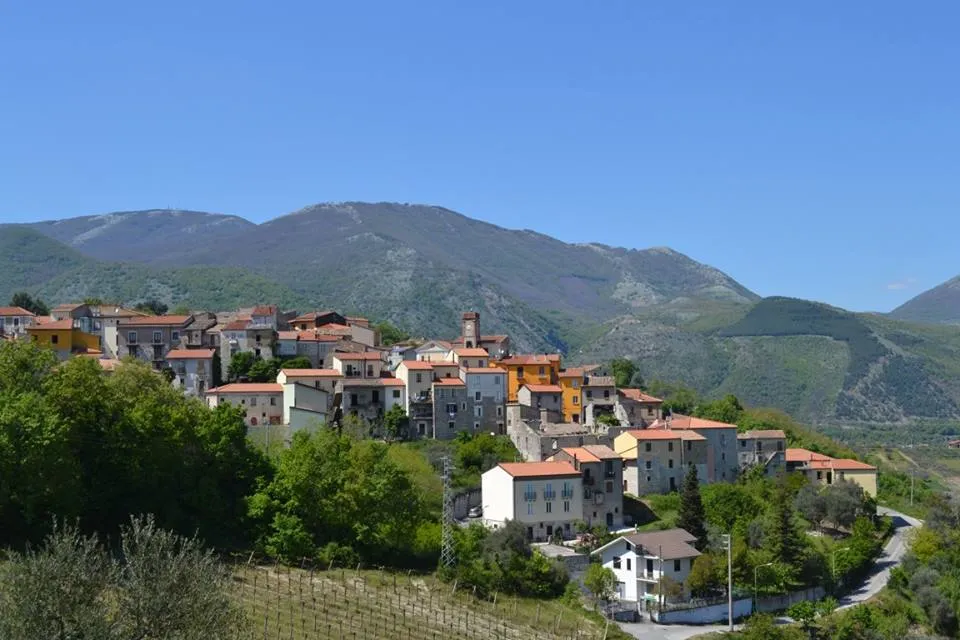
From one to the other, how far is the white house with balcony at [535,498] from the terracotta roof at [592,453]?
152 centimetres

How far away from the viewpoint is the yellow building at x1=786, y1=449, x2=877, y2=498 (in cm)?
8075

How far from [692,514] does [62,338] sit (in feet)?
153

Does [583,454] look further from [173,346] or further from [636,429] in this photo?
[173,346]

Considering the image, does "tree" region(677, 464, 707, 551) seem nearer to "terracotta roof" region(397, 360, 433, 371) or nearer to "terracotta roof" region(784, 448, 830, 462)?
"terracotta roof" region(784, 448, 830, 462)

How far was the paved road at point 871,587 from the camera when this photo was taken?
54.8m

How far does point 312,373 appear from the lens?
76.8 metres

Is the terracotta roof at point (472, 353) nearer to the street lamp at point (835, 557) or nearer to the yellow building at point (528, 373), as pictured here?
the yellow building at point (528, 373)

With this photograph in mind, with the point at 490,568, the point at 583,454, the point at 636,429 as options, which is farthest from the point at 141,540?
the point at 636,429

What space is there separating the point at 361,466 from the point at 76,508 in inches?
591

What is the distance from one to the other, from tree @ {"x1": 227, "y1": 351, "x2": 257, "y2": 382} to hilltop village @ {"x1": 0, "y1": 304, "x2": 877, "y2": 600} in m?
0.10

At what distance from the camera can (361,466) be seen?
193 ft

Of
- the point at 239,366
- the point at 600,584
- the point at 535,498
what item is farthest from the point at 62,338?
the point at 600,584

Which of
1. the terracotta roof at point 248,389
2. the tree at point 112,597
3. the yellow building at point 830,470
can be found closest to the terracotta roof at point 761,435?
the yellow building at point 830,470

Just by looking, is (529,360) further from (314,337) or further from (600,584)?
(600,584)
